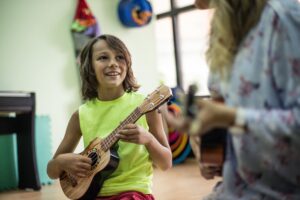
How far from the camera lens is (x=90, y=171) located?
166cm

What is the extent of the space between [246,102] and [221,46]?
0.14m

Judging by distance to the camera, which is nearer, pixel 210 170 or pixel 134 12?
pixel 210 170

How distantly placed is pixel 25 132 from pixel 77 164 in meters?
1.81

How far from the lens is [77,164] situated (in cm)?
166

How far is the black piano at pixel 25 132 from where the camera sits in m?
3.23

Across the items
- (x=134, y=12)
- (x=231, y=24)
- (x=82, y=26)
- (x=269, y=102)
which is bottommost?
(x=269, y=102)

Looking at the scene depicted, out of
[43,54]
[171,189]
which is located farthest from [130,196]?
[43,54]

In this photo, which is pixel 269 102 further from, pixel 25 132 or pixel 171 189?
pixel 25 132

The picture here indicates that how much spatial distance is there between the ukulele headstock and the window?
113 inches

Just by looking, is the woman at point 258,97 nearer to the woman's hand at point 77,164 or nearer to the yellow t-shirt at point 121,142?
the yellow t-shirt at point 121,142

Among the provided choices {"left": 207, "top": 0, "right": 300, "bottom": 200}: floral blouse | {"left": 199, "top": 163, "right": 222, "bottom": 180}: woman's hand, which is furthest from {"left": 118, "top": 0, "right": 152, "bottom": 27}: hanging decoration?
{"left": 207, "top": 0, "right": 300, "bottom": 200}: floral blouse

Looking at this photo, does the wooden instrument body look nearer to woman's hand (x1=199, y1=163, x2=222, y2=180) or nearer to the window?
woman's hand (x1=199, y1=163, x2=222, y2=180)

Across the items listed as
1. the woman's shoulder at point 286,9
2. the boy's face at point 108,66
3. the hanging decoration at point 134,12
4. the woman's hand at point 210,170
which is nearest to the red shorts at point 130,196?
the boy's face at point 108,66

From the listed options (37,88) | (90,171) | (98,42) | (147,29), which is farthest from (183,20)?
(90,171)
